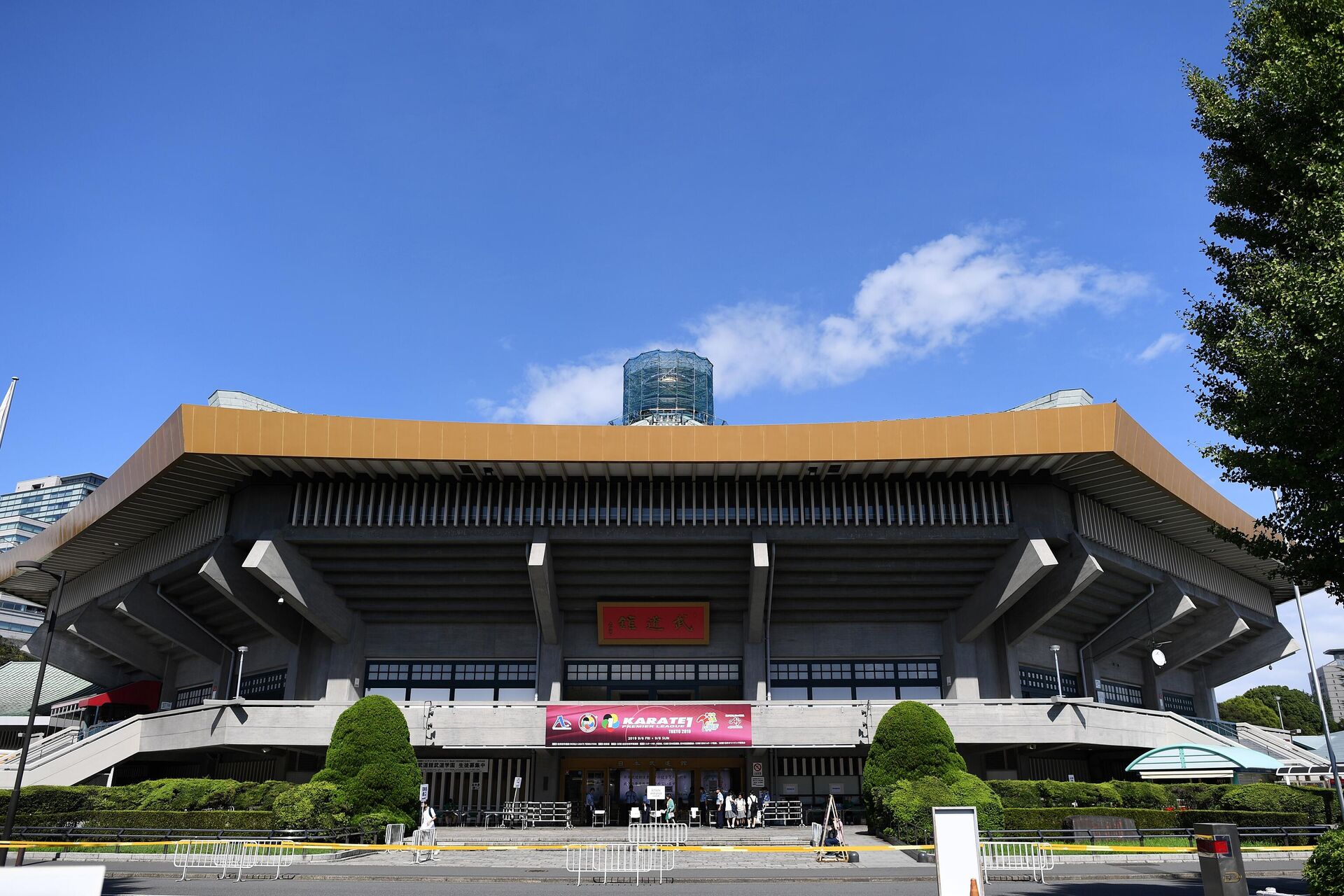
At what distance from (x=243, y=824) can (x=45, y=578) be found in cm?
3154

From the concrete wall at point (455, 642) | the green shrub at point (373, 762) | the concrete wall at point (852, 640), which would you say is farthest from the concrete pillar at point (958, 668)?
the green shrub at point (373, 762)

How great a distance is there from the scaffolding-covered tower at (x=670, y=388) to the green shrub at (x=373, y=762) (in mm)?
18456

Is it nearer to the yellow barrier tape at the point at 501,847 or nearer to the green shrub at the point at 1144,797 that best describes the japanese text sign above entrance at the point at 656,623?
the yellow barrier tape at the point at 501,847

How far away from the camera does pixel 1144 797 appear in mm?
27984

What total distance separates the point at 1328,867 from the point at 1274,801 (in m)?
15.3

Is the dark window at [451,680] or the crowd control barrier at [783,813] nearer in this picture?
the crowd control barrier at [783,813]

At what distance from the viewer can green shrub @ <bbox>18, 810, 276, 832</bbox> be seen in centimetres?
2450

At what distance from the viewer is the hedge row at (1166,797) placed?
83.7 ft

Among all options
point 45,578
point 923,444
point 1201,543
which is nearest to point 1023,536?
point 923,444

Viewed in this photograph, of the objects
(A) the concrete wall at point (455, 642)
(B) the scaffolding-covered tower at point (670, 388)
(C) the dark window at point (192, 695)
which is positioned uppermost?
(B) the scaffolding-covered tower at point (670, 388)

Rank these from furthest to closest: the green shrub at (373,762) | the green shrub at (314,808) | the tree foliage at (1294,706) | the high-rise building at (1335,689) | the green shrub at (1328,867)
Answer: the high-rise building at (1335,689) → the tree foliage at (1294,706) → the green shrub at (373,762) → the green shrub at (314,808) → the green shrub at (1328,867)

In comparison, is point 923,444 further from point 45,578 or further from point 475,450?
point 45,578

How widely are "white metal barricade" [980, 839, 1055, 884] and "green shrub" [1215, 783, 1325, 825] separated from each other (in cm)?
677

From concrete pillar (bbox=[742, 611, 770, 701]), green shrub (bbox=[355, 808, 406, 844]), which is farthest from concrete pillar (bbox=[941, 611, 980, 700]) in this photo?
green shrub (bbox=[355, 808, 406, 844])
